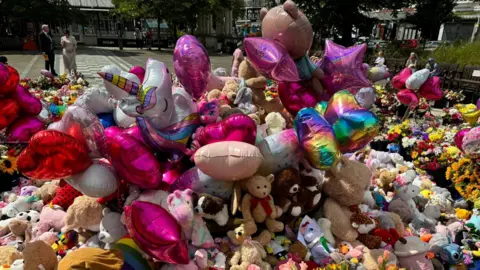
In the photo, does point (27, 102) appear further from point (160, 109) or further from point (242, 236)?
point (242, 236)

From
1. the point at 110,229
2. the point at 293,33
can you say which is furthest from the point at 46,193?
the point at 293,33

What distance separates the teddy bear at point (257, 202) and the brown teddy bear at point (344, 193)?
0.50 metres

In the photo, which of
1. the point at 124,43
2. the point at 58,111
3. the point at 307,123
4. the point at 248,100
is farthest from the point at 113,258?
the point at 124,43

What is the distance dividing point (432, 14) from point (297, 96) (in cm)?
2812

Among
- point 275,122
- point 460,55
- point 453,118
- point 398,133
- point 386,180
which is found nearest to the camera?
point 386,180

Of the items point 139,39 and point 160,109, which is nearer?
point 160,109

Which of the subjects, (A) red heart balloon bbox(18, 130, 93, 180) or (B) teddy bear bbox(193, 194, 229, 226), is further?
(B) teddy bear bbox(193, 194, 229, 226)

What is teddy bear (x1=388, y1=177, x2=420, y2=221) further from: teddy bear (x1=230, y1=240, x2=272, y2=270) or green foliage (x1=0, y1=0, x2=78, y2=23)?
green foliage (x1=0, y1=0, x2=78, y2=23)

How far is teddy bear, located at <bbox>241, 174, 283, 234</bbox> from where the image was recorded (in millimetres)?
2266

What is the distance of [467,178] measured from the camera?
3.46 m

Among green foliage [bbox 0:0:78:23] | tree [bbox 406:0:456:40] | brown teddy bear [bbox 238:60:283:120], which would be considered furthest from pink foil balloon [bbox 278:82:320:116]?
tree [bbox 406:0:456:40]

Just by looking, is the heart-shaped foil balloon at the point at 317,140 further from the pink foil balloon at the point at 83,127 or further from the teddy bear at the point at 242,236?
the pink foil balloon at the point at 83,127

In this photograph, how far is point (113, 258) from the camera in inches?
71.6

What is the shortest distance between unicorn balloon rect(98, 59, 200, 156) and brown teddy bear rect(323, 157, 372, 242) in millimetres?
1112
